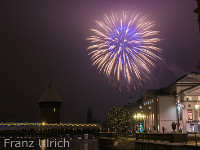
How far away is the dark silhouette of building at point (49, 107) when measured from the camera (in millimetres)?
182250

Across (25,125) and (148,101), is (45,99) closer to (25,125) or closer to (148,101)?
(25,125)

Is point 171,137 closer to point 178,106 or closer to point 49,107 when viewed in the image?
point 178,106

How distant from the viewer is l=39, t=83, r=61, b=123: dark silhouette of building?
182m

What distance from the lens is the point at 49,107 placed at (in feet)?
600

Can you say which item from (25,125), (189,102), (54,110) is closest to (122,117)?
(189,102)

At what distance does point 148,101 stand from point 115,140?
194 feet

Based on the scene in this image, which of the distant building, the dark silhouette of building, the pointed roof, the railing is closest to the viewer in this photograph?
the railing

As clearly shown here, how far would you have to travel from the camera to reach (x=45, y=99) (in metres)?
184

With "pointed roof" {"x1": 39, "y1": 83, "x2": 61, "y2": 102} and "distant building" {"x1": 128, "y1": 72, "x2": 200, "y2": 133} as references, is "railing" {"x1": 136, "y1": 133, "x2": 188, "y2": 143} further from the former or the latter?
"pointed roof" {"x1": 39, "y1": 83, "x2": 61, "y2": 102}

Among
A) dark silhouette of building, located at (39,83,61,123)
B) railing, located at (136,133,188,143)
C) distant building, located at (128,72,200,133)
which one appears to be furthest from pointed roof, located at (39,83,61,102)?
railing, located at (136,133,188,143)

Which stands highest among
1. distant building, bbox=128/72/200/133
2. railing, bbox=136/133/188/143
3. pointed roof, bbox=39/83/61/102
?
pointed roof, bbox=39/83/61/102

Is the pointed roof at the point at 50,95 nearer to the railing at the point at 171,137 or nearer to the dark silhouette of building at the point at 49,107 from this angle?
the dark silhouette of building at the point at 49,107

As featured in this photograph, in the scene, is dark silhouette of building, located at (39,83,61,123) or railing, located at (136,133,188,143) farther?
dark silhouette of building, located at (39,83,61,123)

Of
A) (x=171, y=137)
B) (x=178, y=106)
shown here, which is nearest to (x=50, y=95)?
(x=178, y=106)
